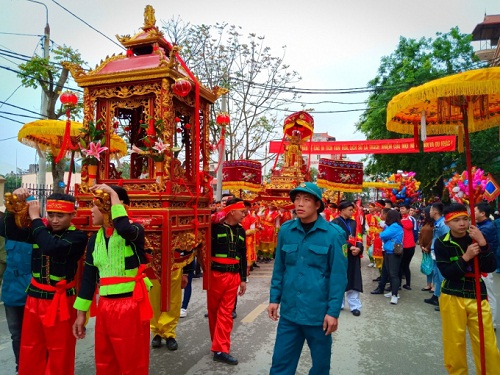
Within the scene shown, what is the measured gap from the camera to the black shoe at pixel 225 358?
4.11m

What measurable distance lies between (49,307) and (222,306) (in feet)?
6.25

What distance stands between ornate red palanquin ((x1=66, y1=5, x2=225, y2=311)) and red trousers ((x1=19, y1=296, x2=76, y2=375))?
83 centimetres

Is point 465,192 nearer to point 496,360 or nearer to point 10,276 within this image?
point 496,360

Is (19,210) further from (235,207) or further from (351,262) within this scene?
(351,262)

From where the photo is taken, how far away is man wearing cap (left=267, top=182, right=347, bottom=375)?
280 cm

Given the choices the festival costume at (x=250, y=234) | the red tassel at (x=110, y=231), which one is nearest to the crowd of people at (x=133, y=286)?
the red tassel at (x=110, y=231)

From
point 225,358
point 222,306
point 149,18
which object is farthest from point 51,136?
point 225,358

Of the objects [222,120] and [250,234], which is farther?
[250,234]

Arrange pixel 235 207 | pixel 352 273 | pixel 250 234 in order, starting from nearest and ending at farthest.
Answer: pixel 235 207
pixel 352 273
pixel 250 234

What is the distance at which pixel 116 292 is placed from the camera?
2830mm

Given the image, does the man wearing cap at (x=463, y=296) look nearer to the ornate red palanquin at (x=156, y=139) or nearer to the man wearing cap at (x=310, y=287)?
the man wearing cap at (x=310, y=287)

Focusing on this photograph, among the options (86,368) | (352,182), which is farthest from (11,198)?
(352,182)

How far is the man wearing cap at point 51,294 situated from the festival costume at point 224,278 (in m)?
1.62

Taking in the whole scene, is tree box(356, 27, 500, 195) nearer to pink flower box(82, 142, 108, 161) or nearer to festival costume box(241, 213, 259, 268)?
festival costume box(241, 213, 259, 268)
